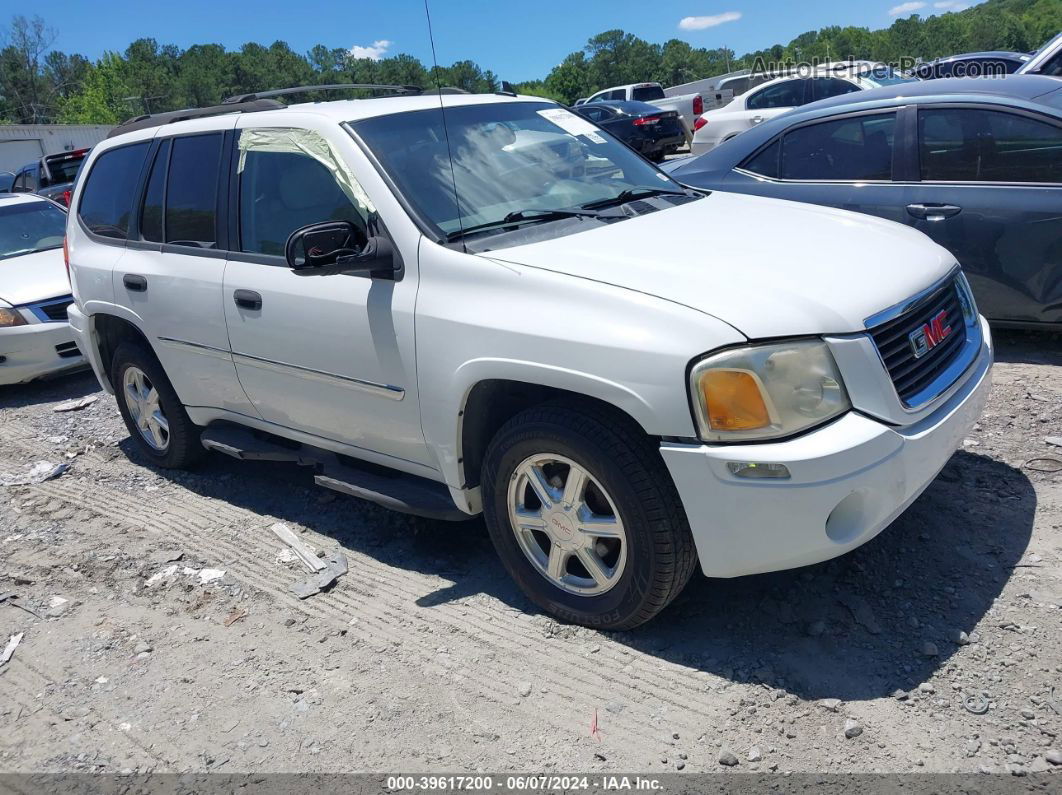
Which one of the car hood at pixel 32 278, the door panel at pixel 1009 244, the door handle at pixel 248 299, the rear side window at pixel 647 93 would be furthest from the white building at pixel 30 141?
the door panel at pixel 1009 244

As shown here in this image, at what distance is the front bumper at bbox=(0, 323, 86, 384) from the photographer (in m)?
7.54

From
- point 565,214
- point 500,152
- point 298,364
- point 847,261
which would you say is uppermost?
point 500,152

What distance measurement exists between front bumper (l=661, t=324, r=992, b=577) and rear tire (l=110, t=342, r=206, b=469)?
10.9 feet

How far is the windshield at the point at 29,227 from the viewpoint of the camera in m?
8.92

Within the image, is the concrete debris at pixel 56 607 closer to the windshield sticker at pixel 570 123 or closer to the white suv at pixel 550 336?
the white suv at pixel 550 336

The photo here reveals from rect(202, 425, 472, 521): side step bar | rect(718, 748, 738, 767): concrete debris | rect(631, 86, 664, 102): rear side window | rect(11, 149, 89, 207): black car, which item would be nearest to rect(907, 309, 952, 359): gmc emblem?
rect(718, 748, 738, 767): concrete debris

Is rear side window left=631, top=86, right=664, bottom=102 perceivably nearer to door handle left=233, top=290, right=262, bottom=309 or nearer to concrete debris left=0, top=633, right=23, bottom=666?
door handle left=233, top=290, right=262, bottom=309

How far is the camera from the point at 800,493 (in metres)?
2.72

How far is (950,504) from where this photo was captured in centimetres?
391

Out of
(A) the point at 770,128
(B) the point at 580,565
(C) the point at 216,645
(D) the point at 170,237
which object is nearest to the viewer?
(B) the point at 580,565

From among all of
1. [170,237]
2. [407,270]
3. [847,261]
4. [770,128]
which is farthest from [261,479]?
[770,128]

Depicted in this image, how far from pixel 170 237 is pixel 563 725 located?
10.5ft

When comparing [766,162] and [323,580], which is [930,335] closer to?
[323,580]

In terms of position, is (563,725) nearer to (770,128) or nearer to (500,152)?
(500,152)
